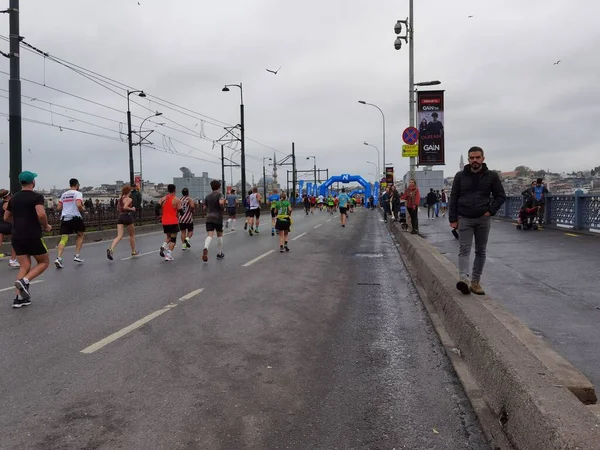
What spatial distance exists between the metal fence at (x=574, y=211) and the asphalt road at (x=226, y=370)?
1028 centimetres

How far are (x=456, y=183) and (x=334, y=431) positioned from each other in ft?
12.6

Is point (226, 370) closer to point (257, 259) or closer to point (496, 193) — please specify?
point (496, 193)

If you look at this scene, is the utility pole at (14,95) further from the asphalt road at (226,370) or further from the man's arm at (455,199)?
the man's arm at (455,199)

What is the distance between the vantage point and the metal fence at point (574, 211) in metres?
15.4

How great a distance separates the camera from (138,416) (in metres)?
3.36

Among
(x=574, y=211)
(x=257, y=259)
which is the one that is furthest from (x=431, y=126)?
(x=257, y=259)

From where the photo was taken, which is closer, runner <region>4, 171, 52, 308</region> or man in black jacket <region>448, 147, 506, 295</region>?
man in black jacket <region>448, 147, 506, 295</region>

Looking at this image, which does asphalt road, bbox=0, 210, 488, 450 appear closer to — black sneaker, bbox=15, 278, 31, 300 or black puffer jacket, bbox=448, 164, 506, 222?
black sneaker, bbox=15, 278, 31, 300

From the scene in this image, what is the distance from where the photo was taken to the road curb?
2467 millimetres

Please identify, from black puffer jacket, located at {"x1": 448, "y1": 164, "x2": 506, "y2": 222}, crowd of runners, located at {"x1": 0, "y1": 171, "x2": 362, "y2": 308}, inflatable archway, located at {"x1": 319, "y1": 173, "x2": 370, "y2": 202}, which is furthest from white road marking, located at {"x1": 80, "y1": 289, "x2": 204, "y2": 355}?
inflatable archway, located at {"x1": 319, "y1": 173, "x2": 370, "y2": 202}

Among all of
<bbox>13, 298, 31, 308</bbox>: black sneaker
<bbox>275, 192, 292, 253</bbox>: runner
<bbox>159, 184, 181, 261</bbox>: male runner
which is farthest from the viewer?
<bbox>275, 192, 292, 253</bbox>: runner

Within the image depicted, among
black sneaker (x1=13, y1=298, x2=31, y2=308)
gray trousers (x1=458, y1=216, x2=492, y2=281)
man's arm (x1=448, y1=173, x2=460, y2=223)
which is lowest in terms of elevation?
black sneaker (x1=13, y1=298, x2=31, y2=308)

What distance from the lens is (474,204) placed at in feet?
19.2

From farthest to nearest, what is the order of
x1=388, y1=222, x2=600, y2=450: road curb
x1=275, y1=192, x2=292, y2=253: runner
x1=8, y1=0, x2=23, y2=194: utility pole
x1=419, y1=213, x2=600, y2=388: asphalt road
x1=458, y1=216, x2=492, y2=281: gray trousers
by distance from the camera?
x1=8, y1=0, x2=23, y2=194: utility pole < x1=275, y1=192, x2=292, y2=253: runner < x1=458, y1=216, x2=492, y2=281: gray trousers < x1=419, y1=213, x2=600, y2=388: asphalt road < x1=388, y1=222, x2=600, y2=450: road curb
